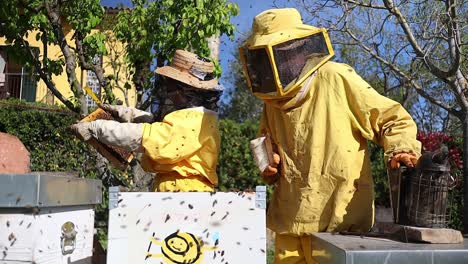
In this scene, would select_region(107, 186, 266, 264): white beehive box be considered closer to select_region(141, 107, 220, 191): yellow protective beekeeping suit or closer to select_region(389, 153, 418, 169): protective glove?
select_region(141, 107, 220, 191): yellow protective beekeeping suit

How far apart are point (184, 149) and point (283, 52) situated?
57 cm

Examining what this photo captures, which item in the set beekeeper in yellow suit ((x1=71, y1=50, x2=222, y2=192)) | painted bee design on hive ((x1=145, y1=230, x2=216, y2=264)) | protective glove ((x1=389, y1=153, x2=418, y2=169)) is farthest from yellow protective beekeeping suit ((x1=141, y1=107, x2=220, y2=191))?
protective glove ((x1=389, y1=153, x2=418, y2=169))

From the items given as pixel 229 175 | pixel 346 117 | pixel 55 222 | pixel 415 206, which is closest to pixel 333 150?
pixel 346 117

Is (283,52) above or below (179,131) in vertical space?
above

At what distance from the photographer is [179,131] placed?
7.46ft

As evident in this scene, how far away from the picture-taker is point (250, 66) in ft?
7.72

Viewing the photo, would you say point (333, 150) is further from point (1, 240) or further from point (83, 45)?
point (83, 45)

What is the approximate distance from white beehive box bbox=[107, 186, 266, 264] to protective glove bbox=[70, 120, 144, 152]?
14.0 inches

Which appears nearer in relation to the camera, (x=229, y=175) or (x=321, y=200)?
(x=321, y=200)

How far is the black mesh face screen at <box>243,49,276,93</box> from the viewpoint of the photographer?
7.38 feet

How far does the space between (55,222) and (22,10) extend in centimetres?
311

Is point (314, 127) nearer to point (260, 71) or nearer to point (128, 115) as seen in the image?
point (260, 71)

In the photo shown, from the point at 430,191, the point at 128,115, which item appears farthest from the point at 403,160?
the point at 128,115

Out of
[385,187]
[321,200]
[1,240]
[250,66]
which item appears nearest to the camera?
[1,240]
